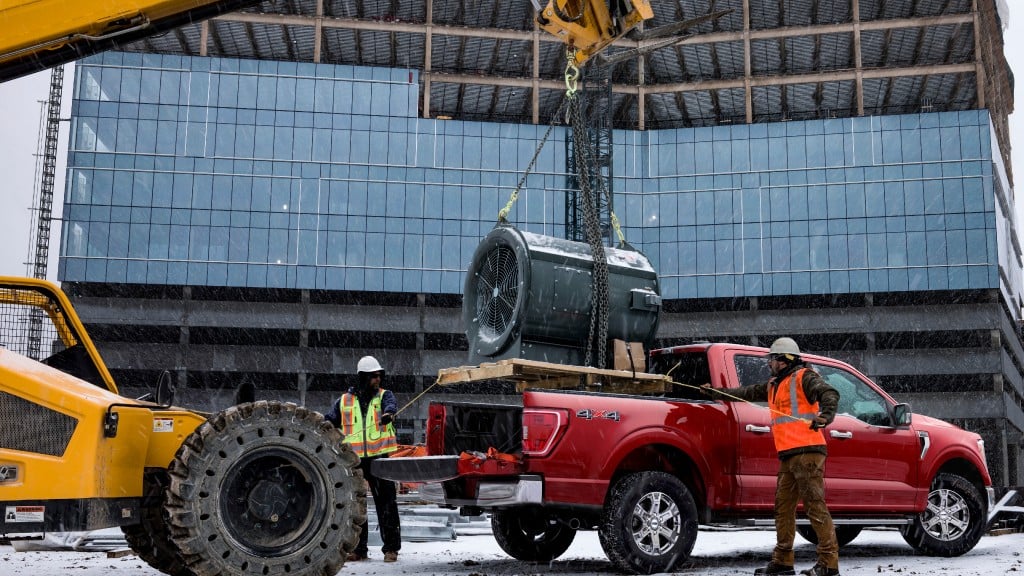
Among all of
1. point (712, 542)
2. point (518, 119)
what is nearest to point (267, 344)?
point (518, 119)

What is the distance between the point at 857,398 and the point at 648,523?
286 cm

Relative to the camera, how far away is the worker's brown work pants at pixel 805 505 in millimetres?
7801

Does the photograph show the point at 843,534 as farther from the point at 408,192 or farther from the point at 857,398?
the point at 408,192

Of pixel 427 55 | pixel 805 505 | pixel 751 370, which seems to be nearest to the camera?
pixel 805 505

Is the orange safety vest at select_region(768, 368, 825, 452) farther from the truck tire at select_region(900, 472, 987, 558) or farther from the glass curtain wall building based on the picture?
the glass curtain wall building

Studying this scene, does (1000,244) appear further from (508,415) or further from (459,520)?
(508,415)

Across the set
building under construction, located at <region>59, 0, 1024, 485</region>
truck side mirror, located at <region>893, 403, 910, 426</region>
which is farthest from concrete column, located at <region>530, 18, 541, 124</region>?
truck side mirror, located at <region>893, 403, 910, 426</region>

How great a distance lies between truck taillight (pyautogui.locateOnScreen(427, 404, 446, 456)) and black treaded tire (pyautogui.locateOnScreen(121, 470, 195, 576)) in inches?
95.1

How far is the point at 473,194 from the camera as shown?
61.8 meters

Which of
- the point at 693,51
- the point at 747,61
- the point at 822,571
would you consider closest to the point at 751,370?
the point at 822,571

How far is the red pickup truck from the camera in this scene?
8094mm

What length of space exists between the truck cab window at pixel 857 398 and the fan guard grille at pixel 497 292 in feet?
9.67

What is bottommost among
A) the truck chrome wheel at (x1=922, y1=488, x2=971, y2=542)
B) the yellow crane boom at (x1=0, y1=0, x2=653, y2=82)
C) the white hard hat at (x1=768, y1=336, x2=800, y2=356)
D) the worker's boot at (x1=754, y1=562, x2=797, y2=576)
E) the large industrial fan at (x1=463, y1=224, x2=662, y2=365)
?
Answer: the worker's boot at (x1=754, y1=562, x2=797, y2=576)

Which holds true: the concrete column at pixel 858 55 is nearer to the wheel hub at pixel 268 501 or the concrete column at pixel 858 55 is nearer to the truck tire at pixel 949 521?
the truck tire at pixel 949 521
